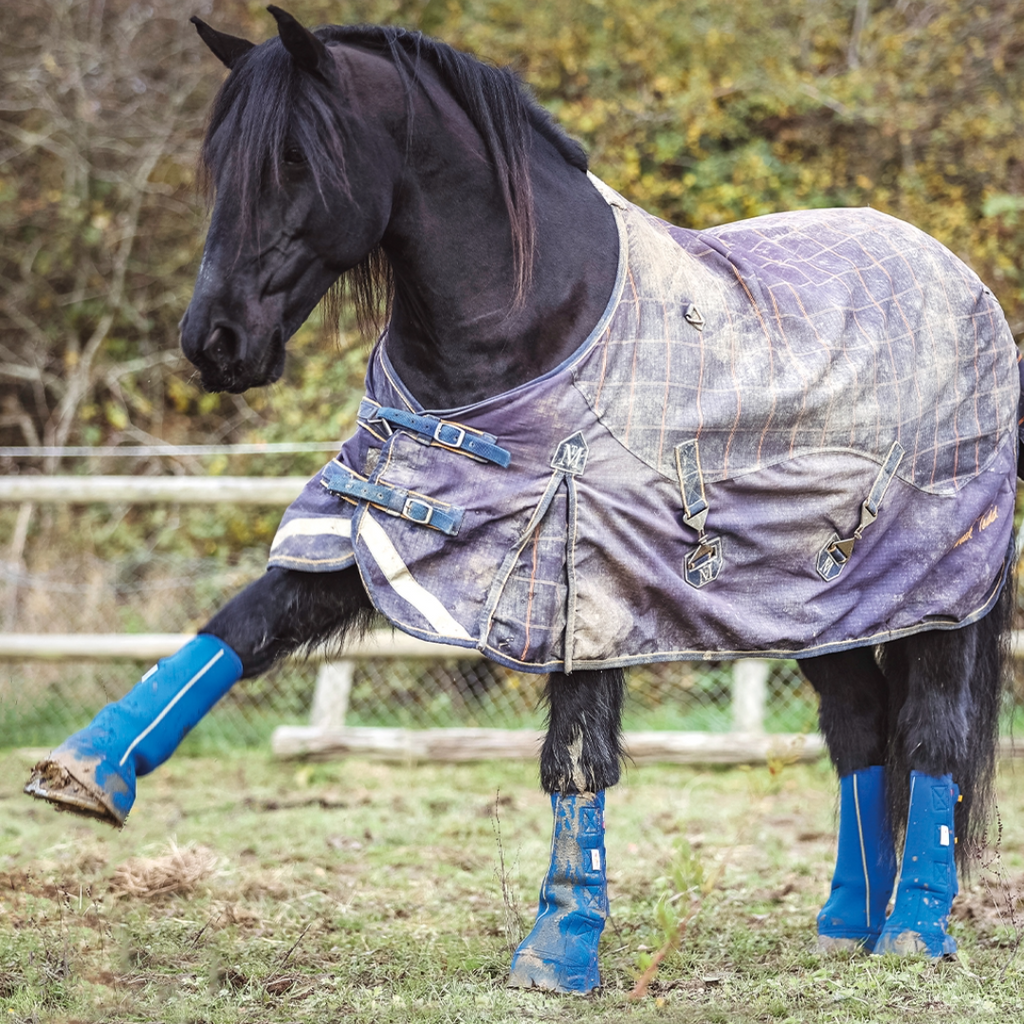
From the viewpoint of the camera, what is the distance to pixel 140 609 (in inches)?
238

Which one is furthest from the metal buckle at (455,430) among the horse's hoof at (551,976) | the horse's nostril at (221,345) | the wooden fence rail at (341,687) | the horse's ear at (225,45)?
the wooden fence rail at (341,687)

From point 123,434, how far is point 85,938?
19.2 ft

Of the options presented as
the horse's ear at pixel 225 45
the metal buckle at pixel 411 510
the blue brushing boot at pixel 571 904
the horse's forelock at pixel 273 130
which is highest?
the horse's ear at pixel 225 45

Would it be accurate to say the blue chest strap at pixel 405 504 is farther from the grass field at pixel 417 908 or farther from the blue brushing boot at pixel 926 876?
the blue brushing boot at pixel 926 876

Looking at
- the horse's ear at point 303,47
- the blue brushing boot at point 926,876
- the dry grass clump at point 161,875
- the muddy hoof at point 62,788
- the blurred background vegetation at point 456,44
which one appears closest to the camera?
the muddy hoof at point 62,788

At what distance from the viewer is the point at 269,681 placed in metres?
5.98

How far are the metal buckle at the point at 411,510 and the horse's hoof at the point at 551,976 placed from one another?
0.92 meters

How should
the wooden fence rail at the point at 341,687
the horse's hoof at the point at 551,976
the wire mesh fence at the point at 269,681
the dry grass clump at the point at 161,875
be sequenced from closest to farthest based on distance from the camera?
the horse's hoof at the point at 551,976, the dry grass clump at the point at 161,875, the wooden fence rail at the point at 341,687, the wire mesh fence at the point at 269,681

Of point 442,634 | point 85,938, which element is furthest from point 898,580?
point 85,938

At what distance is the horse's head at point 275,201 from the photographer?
213cm

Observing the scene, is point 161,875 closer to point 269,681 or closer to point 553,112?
point 269,681

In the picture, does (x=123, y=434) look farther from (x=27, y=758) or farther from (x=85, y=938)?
(x=85, y=938)

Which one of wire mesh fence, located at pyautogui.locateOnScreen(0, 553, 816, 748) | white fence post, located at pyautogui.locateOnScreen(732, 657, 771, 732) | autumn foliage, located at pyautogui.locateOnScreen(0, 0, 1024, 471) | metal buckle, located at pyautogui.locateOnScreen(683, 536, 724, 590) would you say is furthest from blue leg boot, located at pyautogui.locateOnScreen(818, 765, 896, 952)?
autumn foliage, located at pyautogui.locateOnScreen(0, 0, 1024, 471)

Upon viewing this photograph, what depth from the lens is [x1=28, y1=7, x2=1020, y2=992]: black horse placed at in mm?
2176
